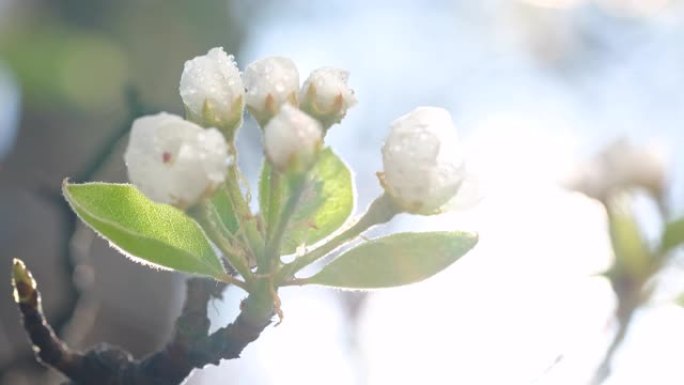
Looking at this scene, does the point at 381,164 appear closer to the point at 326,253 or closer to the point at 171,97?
the point at 326,253

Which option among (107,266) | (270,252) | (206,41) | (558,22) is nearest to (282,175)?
(270,252)

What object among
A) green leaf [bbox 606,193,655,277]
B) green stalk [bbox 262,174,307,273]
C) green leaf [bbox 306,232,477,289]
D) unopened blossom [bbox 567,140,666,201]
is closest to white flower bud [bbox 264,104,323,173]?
green stalk [bbox 262,174,307,273]

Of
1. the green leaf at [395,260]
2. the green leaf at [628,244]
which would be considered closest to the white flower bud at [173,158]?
the green leaf at [395,260]

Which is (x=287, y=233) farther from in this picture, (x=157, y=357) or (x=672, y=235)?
(x=672, y=235)

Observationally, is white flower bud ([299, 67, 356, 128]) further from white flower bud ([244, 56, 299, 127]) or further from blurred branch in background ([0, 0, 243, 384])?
blurred branch in background ([0, 0, 243, 384])

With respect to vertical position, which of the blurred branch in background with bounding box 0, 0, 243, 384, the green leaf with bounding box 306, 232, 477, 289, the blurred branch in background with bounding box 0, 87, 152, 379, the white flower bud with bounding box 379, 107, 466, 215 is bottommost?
the blurred branch in background with bounding box 0, 0, 243, 384

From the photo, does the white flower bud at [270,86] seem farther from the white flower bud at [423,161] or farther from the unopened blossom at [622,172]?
the unopened blossom at [622,172]
